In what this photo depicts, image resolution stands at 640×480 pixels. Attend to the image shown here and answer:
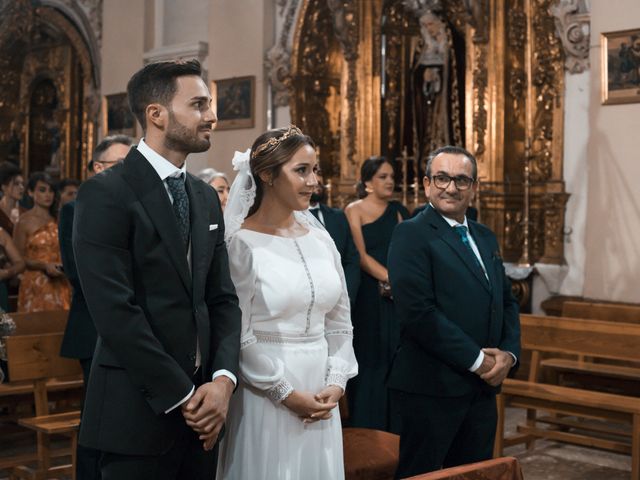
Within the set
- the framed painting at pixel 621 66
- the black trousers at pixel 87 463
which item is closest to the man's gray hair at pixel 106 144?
the black trousers at pixel 87 463

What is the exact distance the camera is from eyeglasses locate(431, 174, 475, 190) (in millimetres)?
3670

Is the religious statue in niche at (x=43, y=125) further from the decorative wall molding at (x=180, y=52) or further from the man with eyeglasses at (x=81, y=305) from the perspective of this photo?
the man with eyeglasses at (x=81, y=305)

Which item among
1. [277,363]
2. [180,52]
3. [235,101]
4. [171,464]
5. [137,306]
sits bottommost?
[171,464]

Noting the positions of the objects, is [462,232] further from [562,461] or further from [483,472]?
[562,461]

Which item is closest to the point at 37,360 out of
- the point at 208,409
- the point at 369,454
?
the point at 369,454

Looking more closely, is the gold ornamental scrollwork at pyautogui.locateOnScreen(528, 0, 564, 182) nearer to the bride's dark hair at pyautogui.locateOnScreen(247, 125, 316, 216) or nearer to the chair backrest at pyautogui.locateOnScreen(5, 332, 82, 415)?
the chair backrest at pyautogui.locateOnScreen(5, 332, 82, 415)

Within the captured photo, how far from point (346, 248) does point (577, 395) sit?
175 centimetres

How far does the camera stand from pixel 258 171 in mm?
3203

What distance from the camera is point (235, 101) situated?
12.0 meters

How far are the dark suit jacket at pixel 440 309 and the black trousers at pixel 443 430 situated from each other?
53 millimetres

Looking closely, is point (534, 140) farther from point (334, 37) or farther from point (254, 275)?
point (254, 275)

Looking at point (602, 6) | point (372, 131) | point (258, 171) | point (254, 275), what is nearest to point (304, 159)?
point (258, 171)

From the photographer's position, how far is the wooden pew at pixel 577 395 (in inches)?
219

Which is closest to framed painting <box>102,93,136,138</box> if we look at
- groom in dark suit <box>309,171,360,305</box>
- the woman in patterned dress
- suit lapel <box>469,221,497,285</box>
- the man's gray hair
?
the woman in patterned dress
